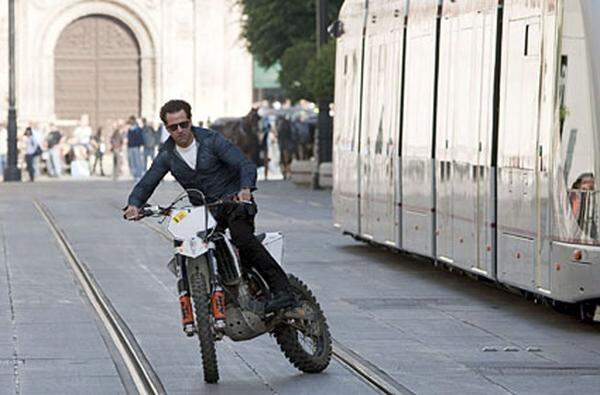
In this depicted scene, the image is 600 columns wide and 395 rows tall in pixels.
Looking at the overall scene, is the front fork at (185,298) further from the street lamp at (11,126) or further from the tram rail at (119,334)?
the street lamp at (11,126)

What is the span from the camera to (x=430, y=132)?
1877cm

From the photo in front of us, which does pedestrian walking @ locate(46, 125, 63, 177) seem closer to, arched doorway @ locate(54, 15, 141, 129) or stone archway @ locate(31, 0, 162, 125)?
stone archway @ locate(31, 0, 162, 125)

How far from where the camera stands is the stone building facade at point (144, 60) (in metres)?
66.9

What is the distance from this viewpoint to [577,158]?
1405cm

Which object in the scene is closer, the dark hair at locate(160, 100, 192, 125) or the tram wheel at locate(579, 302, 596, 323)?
the dark hair at locate(160, 100, 192, 125)

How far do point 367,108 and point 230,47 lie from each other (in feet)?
149

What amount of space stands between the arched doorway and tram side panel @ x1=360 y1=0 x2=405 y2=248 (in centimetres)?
4559

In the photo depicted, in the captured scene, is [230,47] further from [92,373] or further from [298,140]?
[92,373]

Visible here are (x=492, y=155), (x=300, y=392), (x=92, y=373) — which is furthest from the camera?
(x=492, y=155)

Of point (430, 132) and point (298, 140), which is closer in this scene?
point (430, 132)

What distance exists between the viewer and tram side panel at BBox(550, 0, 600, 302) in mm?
13961

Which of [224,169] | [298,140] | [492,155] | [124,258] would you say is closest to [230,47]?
[298,140]

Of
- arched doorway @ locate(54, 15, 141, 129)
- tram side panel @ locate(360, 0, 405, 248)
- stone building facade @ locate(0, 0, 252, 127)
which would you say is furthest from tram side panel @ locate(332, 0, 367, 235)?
arched doorway @ locate(54, 15, 141, 129)

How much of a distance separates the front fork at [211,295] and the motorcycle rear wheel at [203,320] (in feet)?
0.19
